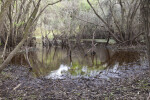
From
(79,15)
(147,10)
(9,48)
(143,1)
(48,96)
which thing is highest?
(79,15)

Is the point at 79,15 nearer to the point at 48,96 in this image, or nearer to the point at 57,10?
the point at 57,10

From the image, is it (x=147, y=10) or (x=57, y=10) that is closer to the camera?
(x=147, y=10)

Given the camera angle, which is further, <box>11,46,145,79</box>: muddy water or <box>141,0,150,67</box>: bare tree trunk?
<box>11,46,145,79</box>: muddy water

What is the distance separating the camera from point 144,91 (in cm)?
457

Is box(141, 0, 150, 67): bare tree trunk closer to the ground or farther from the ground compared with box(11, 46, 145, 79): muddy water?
farther from the ground

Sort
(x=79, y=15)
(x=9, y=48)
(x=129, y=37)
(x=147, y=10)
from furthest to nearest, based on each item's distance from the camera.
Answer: (x=79, y=15), (x=129, y=37), (x=9, y=48), (x=147, y=10)

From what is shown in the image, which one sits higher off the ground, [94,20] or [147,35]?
[94,20]

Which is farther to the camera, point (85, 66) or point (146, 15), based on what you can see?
point (85, 66)

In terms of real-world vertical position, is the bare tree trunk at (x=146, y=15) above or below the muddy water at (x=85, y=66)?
above

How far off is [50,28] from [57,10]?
3822 mm

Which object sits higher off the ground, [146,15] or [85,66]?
[146,15]

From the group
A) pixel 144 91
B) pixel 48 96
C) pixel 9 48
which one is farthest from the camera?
pixel 9 48

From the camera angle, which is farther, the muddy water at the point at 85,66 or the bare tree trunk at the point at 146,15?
the muddy water at the point at 85,66

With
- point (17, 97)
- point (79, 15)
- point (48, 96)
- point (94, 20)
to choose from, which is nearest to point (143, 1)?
point (48, 96)
